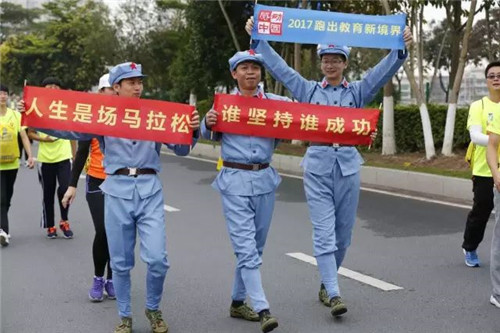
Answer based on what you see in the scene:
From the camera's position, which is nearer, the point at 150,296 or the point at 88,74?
the point at 150,296

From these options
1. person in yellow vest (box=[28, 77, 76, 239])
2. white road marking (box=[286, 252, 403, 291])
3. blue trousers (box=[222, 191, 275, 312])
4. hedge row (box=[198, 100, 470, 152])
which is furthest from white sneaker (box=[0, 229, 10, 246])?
hedge row (box=[198, 100, 470, 152])

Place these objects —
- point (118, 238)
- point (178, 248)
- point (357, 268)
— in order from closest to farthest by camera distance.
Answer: point (118, 238)
point (357, 268)
point (178, 248)

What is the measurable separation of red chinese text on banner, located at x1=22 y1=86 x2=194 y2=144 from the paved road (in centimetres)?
129

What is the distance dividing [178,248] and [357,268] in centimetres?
195

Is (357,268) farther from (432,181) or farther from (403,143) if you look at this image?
(403,143)

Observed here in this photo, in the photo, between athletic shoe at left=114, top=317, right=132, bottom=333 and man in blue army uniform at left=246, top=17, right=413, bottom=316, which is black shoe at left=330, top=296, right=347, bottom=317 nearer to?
man in blue army uniform at left=246, top=17, right=413, bottom=316

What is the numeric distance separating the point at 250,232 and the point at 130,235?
763 mm

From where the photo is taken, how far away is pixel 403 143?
52.7 ft

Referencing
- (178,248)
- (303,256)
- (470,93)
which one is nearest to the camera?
(303,256)

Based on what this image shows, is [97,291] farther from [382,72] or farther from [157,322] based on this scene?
[382,72]

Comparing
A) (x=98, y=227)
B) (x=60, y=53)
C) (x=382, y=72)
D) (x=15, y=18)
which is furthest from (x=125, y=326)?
(x=15, y=18)

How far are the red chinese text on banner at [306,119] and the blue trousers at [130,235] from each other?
2.78 feet

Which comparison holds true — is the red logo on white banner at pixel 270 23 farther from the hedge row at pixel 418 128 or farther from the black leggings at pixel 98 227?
the hedge row at pixel 418 128

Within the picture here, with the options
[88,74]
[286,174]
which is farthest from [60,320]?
[88,74]
